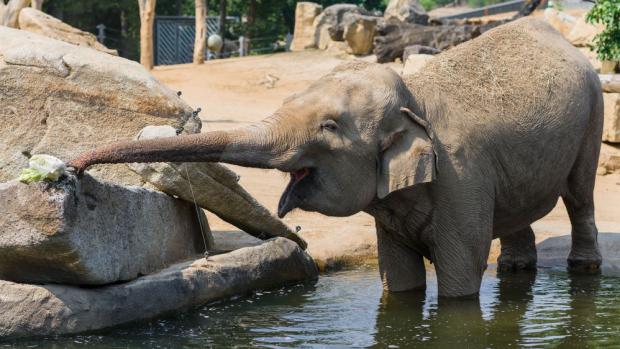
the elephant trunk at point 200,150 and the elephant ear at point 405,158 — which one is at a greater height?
the elephant trunk at point 200,150

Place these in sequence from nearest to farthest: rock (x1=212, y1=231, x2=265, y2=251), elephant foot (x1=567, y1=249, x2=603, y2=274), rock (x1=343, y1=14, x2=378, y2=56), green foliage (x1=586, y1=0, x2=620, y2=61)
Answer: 1. rock (x1=212, y1=231, x2=265, y2=251)
2. elephant foot (x1=567, y1=249, x2=603, y2=274)
3. green foliage (x1=586, y1=0, x2=620, y2=61)
4. rock (x1=343, y1=14, x2=378, y2=56)

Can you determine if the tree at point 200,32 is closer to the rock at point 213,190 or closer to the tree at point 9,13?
the tree at point 9,13

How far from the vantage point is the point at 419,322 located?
23.1ft

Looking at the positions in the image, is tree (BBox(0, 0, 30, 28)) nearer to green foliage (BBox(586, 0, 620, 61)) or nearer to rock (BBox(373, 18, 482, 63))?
green foliage (BBox(586, 0, 620, 61))

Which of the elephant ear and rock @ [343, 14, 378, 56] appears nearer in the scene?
the elephant ear

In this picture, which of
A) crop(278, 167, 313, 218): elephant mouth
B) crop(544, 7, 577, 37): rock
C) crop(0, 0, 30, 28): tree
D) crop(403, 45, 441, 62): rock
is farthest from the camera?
crop(544, 7, 577, 37): rock

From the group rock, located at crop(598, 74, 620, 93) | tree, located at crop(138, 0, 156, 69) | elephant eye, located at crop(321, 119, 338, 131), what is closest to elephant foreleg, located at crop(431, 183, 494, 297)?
elephant eye, located at crop(321, 119, 338, 131)

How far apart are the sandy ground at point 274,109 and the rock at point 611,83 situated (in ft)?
3.74

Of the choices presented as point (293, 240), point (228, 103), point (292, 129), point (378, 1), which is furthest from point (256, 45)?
point (292, 129)

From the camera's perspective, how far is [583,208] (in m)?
8.91

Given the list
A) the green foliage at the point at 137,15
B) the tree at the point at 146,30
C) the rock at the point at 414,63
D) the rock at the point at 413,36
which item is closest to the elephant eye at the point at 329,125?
the rock at the point at 414,63

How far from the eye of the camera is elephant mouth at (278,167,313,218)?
637 cm

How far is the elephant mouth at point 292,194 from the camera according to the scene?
6371 millimetres

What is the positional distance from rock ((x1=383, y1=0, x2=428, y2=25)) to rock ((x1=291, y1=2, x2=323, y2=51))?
8.54 ft
